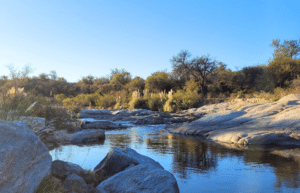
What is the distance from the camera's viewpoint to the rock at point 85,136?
864 centimetres

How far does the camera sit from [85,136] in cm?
893

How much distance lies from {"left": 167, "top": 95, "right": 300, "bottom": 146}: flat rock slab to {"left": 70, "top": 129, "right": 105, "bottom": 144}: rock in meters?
3.80

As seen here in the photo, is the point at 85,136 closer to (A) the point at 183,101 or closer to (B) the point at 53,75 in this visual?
(A) the point at 183,101

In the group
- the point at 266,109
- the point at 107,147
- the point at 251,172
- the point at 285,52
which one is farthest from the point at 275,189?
the point at 285,52

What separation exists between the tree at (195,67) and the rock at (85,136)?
60.4 feet

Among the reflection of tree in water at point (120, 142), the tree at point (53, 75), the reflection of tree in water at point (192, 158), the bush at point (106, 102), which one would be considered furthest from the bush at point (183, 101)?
the tree at point (53, 75)

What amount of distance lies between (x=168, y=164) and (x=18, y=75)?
7.31 meters

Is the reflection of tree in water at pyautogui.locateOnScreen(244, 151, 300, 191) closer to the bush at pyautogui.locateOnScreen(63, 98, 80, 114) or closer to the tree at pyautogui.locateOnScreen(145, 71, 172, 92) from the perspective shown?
the bush at pyautogui.locateOnScreen(63, 98, 80, 114)

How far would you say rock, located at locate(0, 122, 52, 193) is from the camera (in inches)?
94.7

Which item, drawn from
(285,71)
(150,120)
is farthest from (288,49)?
(150,120)

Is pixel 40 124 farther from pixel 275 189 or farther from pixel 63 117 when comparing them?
pixel 275 189

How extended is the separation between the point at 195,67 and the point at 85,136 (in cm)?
2008

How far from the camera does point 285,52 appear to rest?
4291cm

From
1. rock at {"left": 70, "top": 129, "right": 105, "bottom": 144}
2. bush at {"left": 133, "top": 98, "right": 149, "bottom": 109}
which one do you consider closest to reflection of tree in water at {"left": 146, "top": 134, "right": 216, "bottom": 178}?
rock at {"left": 70, "top": 129, "right": 105, "bottom": 144}
